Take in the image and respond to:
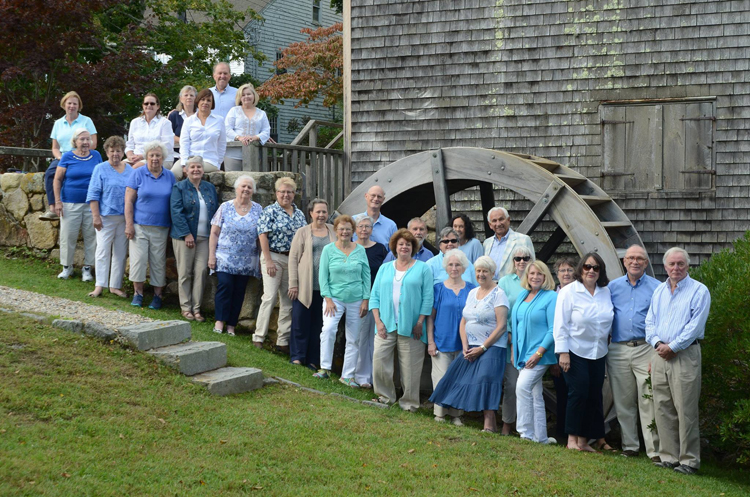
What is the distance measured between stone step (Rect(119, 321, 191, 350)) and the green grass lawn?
0.13 meters

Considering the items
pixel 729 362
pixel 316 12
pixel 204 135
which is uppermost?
pixel 316 12

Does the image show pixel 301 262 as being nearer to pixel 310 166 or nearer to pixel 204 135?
pixel 204 135

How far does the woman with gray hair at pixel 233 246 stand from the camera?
765cm

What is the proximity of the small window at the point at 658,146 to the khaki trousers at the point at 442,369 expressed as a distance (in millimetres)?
3645

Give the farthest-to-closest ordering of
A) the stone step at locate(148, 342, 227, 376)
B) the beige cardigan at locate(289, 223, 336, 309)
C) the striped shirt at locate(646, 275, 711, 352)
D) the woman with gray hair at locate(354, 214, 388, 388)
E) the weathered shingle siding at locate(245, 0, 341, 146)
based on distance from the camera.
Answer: the weathered shingle siding at locate(245, 0, 341, 146) → the beige cardigan at locate(289, 223, 336, 309) → the woman with gray hair at locate(354, 214, 388, 388) → the stone step at locate(148, 342, 227, 376) → the striped shirt at locate(646, 275, 711, 352)

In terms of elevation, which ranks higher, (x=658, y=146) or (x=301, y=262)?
(x=658, y=146)

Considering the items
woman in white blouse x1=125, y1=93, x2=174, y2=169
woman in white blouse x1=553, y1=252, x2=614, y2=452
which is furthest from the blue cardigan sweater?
woman in white blouse x1=125, y1=93, x2=174, y2=169

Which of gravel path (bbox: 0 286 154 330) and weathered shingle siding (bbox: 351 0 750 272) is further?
weathered shingle siding (bbox: 351 0 750 272)

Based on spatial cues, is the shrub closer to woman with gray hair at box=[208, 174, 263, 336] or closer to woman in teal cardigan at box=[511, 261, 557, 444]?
woman in teal cardigan at box=[511, 261, 557, 444]

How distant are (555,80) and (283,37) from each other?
1418cm

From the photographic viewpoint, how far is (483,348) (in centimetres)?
641

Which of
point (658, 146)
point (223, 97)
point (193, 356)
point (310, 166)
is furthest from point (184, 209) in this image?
point (658, 146)

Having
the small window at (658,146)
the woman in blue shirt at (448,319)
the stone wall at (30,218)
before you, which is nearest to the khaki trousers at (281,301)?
the stone wall at (30,218)

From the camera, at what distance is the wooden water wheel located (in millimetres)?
7914
